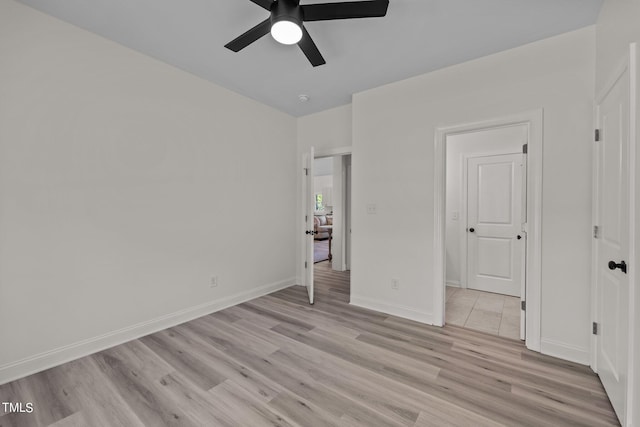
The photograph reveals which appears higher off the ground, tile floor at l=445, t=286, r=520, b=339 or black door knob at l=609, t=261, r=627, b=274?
black door knob at l=609, t=261, r=627, b=274

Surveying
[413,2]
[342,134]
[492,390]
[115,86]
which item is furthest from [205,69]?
[492,390]

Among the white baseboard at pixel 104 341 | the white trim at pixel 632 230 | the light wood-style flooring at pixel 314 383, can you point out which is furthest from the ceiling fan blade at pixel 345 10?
the white baseboard at pixel 104 341

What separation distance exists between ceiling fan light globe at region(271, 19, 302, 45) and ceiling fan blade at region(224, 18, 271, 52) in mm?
82

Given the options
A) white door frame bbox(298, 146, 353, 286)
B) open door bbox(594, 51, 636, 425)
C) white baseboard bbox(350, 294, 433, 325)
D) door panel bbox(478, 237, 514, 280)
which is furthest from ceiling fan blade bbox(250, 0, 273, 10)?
door panel bbox(478, 237, 514, 280)

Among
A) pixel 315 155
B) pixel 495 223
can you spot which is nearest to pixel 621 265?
pixel 495 223

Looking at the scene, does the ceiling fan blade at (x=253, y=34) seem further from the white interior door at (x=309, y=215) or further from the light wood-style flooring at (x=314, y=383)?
the light wood-style flooring at (x=314, y=383)

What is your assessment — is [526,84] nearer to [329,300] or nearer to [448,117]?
[448,117]

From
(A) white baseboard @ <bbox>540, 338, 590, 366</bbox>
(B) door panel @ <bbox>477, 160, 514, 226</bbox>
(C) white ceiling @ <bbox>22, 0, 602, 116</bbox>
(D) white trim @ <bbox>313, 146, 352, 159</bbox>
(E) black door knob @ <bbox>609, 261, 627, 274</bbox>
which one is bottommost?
(A) white baseboard @ <bbox>540, 338, 590, 366</bbox>

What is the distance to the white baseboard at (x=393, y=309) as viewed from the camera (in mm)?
2892

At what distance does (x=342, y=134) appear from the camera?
150 inches

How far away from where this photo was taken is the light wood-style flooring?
160 cm

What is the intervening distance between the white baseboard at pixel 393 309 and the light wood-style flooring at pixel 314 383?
17 centimetres

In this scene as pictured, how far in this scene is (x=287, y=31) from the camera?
5.48 feet

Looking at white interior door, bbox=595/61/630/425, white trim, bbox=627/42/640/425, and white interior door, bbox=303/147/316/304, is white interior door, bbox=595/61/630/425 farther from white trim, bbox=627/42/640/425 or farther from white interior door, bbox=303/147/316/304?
white interior door, bbox=303/147/316/304
